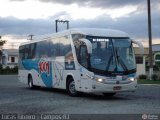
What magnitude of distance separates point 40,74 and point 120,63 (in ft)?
25.1

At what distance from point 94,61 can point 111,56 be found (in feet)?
2.84

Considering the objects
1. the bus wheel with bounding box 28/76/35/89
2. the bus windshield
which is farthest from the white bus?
the bus wheel with bounding box 28/76/35/89

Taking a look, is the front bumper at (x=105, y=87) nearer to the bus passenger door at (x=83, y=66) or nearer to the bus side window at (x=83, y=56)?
the bus passenger door at (x=83, y=66)

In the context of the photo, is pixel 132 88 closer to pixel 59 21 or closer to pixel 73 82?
pixel 73 82

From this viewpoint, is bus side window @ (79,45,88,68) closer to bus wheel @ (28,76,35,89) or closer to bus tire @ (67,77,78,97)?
bus tire @ (67,77,78,97)

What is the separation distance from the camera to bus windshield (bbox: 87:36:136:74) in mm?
19219

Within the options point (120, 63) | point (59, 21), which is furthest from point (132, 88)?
point (59, 21)

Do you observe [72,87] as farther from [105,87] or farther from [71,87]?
[105,87]

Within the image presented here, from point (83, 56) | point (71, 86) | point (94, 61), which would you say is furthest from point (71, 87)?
point (94, 61)

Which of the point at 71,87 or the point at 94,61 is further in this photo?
the point at 71,87

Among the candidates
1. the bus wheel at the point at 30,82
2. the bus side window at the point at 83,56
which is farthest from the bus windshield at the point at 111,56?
the bus wheel at the point at 30,82

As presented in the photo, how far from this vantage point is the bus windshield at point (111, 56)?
19.2 metres

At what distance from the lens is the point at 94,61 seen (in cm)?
1925

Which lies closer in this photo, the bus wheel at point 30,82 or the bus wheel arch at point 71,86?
the bus wheel arch at point 71,86
